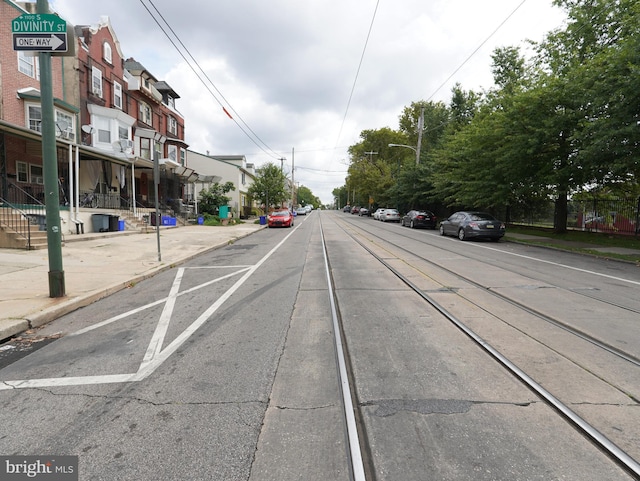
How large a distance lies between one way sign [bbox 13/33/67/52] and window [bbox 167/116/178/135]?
3025cm

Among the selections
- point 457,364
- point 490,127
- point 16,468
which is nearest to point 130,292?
point 16,468

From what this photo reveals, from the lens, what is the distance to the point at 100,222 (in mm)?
17859

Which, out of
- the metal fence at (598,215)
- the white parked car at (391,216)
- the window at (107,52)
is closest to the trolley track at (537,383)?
the metal fence at (598,215)

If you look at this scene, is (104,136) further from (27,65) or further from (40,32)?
(40,32)

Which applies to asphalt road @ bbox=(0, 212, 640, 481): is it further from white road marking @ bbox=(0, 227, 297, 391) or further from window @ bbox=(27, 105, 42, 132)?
window @ bbox=(27, 105, 42, 132)

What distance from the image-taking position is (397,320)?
5.28 meters

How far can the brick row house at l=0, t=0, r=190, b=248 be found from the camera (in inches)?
654

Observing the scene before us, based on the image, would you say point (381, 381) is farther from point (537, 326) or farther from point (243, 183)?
point (243, 183)

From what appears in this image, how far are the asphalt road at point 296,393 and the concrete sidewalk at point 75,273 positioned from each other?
0.38m

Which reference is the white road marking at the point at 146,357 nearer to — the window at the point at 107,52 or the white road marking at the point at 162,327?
the white road marking at the point at 162,327

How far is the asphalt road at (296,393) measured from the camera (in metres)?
2.40

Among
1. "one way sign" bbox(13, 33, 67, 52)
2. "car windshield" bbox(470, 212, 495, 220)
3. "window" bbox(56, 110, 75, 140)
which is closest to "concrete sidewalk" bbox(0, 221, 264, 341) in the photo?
"one way sign" bbox(13, 33, 67, 52)

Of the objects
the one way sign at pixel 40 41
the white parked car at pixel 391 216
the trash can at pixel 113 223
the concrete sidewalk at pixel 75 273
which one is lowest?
the concrete sidewalk at pixel 75 273

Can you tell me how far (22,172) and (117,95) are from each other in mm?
9873
